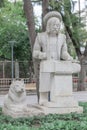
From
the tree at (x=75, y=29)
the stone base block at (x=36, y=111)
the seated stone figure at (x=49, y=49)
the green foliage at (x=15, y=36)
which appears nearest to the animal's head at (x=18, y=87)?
the stone base block at (x=36, y=111)

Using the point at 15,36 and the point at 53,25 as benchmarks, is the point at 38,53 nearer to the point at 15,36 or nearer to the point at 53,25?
the point at 53,25

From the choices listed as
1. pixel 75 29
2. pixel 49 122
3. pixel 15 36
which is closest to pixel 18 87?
pixel 49 122

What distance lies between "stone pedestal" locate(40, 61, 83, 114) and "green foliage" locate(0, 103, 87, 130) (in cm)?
41

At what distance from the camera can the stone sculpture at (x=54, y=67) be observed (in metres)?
9.22

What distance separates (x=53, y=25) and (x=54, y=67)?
120 cm

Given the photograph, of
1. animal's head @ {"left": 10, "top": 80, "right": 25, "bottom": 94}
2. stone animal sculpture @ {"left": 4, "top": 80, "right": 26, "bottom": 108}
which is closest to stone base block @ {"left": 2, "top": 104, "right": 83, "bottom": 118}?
stone animal sculpture @ {"left": 4, "top": 80, "right": 26, "bottom": 108}

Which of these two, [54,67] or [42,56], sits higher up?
[42,56]

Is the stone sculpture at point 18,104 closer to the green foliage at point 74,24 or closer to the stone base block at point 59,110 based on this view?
the stone base block at point 59,110

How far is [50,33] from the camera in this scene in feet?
31.9

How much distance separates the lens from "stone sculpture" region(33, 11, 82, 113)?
9.22 metres

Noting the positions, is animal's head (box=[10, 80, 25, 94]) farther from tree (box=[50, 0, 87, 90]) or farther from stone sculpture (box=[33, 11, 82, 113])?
tree (box=[50, 0, 87, 90])

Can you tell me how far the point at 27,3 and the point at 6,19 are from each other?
2075 centimetres

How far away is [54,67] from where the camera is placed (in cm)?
912

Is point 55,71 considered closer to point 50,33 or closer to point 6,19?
point 50,33
